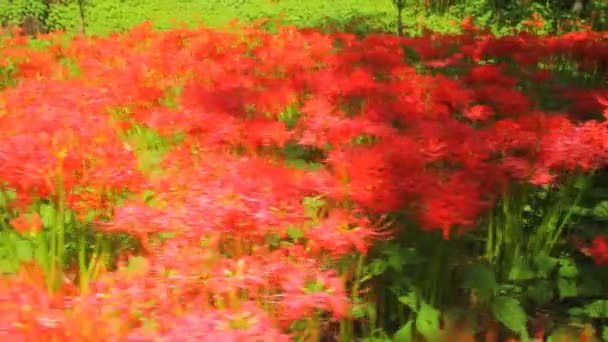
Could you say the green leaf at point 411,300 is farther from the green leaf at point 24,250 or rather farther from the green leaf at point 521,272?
the green leaf at point 24,250

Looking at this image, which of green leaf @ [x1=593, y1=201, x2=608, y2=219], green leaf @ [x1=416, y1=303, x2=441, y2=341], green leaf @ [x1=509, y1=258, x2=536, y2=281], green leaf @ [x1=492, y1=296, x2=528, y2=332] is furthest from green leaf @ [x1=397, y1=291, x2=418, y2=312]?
green leaf @ [x1=593, y1=201, x2=608, y2=219]

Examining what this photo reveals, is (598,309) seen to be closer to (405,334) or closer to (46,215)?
(405,334)

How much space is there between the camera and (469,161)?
2.09m

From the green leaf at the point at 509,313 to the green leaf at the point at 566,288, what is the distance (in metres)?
0.29

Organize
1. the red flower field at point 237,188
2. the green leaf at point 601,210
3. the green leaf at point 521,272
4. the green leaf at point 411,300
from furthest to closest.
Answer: the green leaf at point 601,210
the green leaf at point 521,272
the green leaf at point 411,300
the red flower field at point 237,188

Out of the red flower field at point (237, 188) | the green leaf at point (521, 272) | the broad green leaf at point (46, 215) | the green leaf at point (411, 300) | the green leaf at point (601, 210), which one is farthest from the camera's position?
the green leaf at point (601, 210)

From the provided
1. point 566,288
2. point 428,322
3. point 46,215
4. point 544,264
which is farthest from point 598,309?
point 46,215

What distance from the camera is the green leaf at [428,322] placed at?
2082 millimetres

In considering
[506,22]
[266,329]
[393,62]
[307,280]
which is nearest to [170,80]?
Answer: [393,62]

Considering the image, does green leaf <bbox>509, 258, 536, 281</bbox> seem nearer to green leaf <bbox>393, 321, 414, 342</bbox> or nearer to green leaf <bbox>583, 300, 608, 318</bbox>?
green leaf <bbox>583, 300, 608, 318</bbox>

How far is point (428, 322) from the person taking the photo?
2111 millimetres

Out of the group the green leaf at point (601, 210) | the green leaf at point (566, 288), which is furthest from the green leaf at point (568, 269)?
the green leaf at point (601, 210)

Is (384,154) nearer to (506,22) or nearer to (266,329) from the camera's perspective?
(266,329)

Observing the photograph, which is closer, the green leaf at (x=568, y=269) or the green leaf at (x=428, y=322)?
the green leaf at (x=428, y=322)
